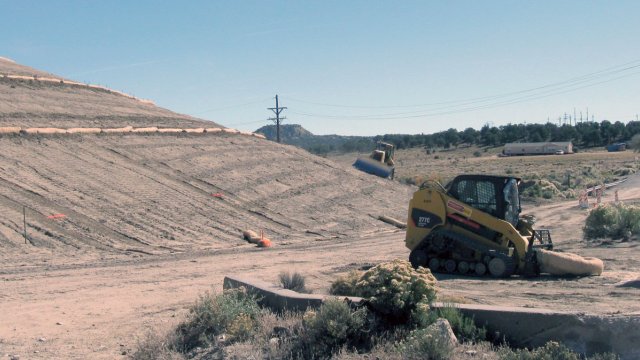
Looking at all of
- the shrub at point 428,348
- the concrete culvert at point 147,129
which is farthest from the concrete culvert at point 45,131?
the shrub at point 428,348

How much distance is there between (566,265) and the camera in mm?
15664

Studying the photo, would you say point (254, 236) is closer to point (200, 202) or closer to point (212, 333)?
point (200, 202)

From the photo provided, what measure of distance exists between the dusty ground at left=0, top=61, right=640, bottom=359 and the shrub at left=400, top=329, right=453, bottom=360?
3024 millimetres

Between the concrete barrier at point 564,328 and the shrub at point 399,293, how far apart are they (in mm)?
266

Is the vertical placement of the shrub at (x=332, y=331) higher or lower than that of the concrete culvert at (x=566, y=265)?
higher

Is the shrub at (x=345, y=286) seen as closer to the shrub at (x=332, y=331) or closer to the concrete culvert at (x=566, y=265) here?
the shrub at (x=332, y=331)

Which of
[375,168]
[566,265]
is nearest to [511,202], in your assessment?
[566,265]

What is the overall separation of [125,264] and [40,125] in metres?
15.8

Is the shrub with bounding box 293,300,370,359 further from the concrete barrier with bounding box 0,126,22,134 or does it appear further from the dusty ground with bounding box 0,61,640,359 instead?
the concrete barrier with bounding box 0,126,22,134

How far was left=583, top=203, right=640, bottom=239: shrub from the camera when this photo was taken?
848 inches

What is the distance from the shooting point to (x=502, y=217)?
16.2 meters

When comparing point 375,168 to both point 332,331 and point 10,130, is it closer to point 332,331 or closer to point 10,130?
point 10,130

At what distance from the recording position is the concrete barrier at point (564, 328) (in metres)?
8.35

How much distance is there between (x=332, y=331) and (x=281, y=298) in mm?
1870
